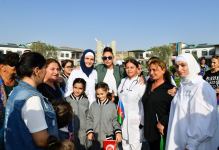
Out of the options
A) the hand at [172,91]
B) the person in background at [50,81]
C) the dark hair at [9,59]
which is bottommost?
the hand at [172,91]

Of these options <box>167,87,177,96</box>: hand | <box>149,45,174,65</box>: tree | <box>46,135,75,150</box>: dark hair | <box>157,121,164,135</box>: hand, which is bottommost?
<box>157,121,164,135</box>: hand

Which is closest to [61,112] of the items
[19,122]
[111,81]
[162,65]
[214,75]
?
Result: [19,122]

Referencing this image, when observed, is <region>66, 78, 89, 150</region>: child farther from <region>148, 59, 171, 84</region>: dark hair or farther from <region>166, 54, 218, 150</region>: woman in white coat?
<region>166, 54, 218, 150</region>: woman in white coat

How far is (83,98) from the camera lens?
5.46 m

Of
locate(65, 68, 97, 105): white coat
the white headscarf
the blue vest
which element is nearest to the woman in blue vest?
the blue vest

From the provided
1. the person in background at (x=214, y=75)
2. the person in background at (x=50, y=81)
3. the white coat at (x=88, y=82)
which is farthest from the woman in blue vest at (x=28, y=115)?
the person in background at (x=214, y=75)

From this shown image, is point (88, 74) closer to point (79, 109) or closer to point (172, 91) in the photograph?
point (79, 109)

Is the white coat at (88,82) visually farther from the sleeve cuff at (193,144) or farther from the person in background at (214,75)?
the person in background at (214,75)

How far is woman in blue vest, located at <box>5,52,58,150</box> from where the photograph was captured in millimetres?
2473

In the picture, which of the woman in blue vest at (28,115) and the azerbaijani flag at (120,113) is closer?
the woman in blue vest at (28,115)

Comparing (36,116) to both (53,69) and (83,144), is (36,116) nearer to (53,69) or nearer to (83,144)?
(53,69)

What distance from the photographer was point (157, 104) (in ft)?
15.6

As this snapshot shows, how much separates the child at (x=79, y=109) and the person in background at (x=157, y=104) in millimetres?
1161

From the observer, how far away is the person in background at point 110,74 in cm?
614
